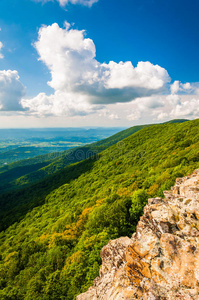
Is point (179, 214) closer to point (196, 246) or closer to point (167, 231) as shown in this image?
point (167, 231)

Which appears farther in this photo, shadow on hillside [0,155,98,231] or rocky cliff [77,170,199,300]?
shadow on hillside [0,155,98,231]

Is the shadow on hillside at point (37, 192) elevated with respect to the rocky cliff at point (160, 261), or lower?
lower

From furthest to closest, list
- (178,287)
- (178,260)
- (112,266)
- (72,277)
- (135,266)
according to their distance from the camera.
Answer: (72,277) < (112,266) < (135,266) < (178,260) < (178,287)

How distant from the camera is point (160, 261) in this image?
10.3 m

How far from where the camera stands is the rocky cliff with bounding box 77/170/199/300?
9.07m

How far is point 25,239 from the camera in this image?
148 feet

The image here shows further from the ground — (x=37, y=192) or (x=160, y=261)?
(x=160, y=261)

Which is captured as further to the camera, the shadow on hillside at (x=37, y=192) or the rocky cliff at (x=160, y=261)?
the shadow on hillside at (x=37, y=192)

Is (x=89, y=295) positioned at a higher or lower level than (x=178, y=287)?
lower

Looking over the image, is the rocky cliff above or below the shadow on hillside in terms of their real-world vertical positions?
above

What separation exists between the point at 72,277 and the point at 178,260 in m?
16.9

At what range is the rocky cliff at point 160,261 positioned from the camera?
907cm

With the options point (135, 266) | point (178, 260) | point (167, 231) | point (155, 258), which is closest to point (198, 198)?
point (167, 231)

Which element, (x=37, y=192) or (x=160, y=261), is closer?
(x=160, y=261)
